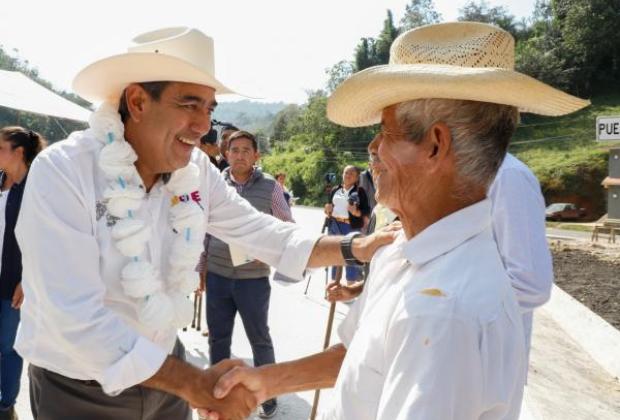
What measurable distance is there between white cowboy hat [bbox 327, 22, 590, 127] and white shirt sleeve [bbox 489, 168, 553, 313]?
0.77 m

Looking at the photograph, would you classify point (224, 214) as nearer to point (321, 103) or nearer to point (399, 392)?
point (399, 392)

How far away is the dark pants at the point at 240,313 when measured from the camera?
4.28 metres

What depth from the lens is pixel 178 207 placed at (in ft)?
7.91

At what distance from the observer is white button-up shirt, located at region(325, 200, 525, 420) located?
3.50 feet

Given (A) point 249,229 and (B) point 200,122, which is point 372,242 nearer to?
(A) point 249,229

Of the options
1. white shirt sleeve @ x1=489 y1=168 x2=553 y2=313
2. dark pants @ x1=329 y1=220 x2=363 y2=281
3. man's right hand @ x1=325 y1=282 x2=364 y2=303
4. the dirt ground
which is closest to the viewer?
white shirt sleeve @ x1=489 y1=168 x2=553 y2=313

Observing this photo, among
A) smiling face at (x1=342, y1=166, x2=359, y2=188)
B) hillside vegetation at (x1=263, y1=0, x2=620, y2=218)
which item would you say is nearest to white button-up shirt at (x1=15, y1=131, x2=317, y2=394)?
smiling face at (x1=342, y1=166, x2=359, y2=188)

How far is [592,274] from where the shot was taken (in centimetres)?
1009

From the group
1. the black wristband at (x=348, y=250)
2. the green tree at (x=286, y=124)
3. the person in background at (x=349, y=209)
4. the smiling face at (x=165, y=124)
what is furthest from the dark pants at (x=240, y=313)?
the green tree at (x=286, y=124)

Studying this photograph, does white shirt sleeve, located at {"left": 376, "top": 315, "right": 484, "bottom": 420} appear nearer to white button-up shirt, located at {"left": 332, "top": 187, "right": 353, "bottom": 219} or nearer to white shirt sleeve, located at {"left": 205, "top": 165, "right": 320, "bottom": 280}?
white shirt sleeve, located at {"left": 205, "top": 165, "right": 320, "bottom": 280}

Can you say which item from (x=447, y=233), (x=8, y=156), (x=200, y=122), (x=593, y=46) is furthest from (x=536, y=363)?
(x=593, y=46)

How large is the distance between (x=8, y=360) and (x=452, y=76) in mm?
3841

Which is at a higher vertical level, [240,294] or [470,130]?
[470,130]

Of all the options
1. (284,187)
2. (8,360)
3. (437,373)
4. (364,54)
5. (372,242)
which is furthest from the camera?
(364,54)
